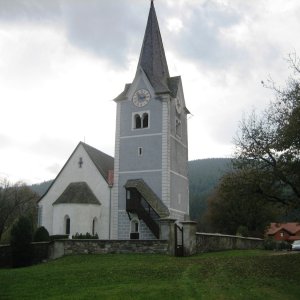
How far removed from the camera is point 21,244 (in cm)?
2853

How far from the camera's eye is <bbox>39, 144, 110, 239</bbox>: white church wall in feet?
133

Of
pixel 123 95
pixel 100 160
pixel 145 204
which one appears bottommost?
pixel 145 204

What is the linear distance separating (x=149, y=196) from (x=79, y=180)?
717 centimetres

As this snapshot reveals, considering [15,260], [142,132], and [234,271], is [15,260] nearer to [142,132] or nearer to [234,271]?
[234,271]

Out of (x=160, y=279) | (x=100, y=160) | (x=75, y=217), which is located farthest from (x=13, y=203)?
(x=160, y=279)

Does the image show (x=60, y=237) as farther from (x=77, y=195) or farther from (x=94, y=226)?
(x=94, y=226)

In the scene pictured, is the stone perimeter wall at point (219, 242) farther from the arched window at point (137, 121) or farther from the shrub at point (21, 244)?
the arched window at point (137, 121)

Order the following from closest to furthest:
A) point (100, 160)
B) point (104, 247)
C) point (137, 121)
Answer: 1. point (104, 247)
2. point (137, 121)
3. point (100, 160)

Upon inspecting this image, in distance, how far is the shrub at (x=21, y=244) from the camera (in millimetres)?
28419

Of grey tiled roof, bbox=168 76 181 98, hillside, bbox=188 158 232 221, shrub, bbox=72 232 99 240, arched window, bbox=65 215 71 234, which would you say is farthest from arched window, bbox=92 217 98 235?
hillside, bbox=188 158 232 221

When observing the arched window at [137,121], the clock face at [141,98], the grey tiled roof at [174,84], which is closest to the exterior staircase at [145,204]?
the arched window at [137,121]

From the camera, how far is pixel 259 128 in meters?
25.1

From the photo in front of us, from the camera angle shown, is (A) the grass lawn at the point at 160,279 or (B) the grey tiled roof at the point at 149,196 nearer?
(A) the grass lawn at the point at 160,279

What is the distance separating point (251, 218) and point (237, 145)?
38980mm
